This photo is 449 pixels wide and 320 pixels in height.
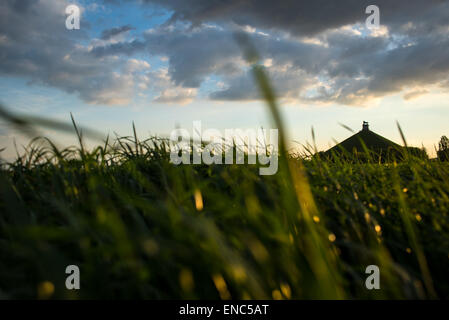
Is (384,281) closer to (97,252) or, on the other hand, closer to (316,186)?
(316,186)

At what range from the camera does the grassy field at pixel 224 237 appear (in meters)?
1.19

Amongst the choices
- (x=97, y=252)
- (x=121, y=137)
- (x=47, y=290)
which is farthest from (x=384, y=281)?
(x=121, y=137)

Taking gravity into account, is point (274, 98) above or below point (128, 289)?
above

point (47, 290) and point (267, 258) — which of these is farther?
point (267, 258)

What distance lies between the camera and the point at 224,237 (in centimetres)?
148

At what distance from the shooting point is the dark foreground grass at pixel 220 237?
121 cm

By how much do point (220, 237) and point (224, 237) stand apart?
59 mm

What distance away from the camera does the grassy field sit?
119cm

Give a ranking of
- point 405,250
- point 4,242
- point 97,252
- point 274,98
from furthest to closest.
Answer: point 405,250 → point 4,242 → point 97,252 → point 274,98

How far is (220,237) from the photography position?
1427mm

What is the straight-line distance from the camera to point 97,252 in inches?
55.7

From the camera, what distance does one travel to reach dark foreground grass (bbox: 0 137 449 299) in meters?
1.21
